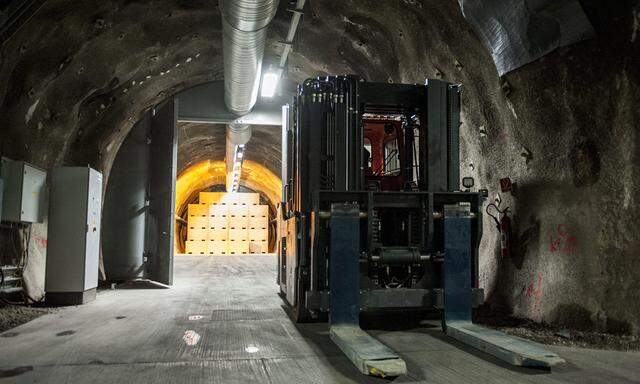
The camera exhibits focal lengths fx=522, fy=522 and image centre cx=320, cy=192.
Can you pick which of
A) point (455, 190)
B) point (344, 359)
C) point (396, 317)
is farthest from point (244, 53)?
point (344, 359)

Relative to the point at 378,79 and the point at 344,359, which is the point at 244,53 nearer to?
the point at 378,79

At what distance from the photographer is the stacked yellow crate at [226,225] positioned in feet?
79.2

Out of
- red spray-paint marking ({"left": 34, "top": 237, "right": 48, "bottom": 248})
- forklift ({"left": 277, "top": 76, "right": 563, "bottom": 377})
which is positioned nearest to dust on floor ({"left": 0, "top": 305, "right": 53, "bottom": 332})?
red spray-paint marking ({"left": 34, "top": 237, "right": 48, "bottom": 248})

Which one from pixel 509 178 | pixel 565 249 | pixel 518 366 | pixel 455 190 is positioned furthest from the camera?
pixel 509 178

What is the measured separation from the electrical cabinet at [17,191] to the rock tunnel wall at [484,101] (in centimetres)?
32

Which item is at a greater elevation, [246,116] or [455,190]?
[246,116]

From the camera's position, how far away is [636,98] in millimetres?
4871

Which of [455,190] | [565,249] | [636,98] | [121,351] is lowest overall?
[121,351]

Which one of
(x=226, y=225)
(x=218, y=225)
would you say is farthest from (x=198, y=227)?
(x=226, y=225)

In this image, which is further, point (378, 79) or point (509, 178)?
point (378, 79)

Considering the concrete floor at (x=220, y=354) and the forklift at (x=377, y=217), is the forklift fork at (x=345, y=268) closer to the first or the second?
the forklift at (x=377, y=217)

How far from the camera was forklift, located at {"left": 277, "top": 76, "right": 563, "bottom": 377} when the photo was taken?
5324mm

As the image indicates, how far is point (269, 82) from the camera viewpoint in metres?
11.4

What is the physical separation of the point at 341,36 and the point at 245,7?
11.0 ft
